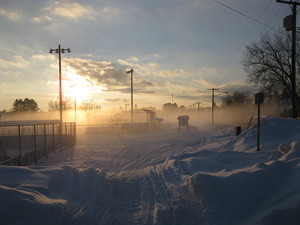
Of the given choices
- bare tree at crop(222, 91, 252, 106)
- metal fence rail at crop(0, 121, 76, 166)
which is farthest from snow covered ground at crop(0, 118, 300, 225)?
bare tree at crop(222, 91, 252, 106)

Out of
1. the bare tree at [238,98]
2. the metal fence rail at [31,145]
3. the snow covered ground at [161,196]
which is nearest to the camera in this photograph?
the snow covered ground at [161,196]

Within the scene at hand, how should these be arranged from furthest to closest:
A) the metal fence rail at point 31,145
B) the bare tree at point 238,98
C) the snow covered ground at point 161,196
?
1. the bare tree at point 238,98
2. the metal fence rail at point 31,145
3. the snow covered ground at point 161,196

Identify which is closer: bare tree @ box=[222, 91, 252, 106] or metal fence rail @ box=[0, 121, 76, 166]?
metal fence rail @ box=[0, 121, 76, 166]

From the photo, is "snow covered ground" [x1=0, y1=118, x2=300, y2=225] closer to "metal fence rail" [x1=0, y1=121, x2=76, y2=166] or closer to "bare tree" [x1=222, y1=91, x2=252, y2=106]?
"metal fence rail" [x1=0, y1=121, x2=76, y2=166]

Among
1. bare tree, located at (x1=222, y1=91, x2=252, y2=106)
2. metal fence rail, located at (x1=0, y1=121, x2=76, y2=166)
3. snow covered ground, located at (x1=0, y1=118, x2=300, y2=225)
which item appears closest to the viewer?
snow covered ground, located at (x1=0, y1=118, x2=300, y2=225)

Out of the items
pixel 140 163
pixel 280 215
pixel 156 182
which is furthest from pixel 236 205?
pixel 140 163

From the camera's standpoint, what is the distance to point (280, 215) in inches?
141

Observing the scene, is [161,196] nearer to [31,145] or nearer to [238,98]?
[31,145]

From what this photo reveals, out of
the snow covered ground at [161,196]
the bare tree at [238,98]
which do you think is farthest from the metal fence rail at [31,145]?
the bare tree at [238,98]

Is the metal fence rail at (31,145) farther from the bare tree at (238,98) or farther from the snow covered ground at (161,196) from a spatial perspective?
the bare tree at (238,98)

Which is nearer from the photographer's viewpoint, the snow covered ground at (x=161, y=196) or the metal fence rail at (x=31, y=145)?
the snow covered ground at (x=161, y=196)

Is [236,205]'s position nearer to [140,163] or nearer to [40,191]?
[40,191]

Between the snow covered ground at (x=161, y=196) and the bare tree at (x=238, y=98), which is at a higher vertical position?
the bare tree at (x=238, y=98)

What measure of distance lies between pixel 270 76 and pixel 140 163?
2321cm
